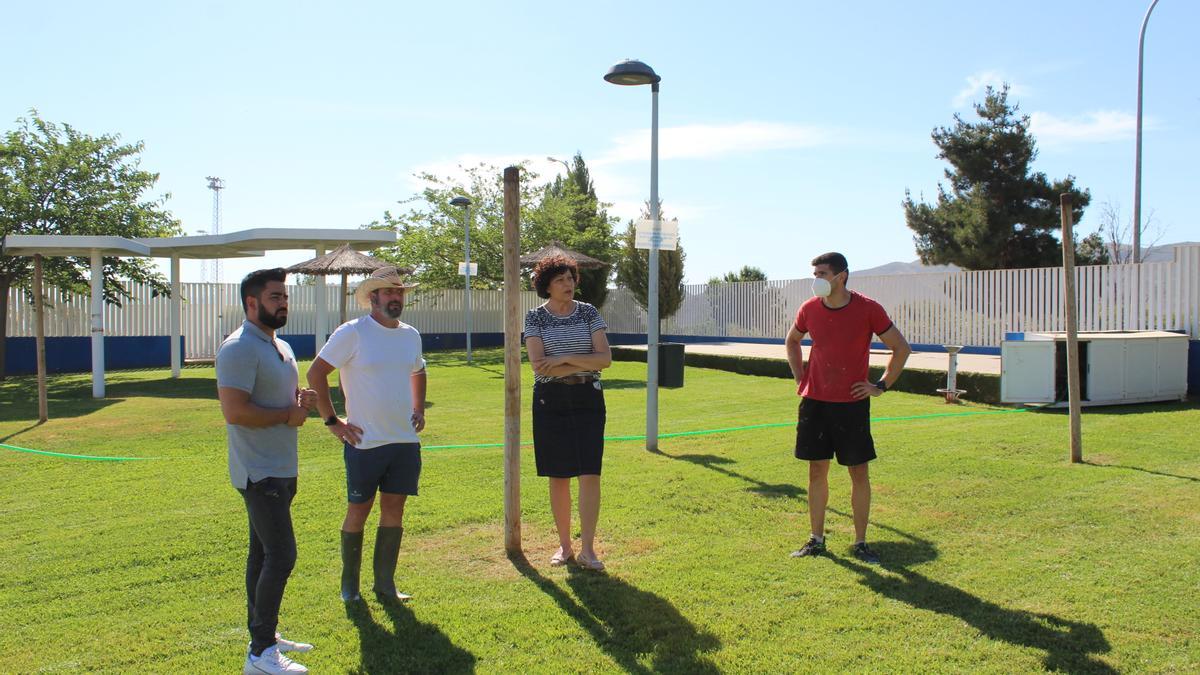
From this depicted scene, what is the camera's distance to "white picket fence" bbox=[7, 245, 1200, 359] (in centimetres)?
1502

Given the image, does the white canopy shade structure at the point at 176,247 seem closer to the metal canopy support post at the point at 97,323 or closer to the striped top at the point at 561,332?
the metal canopy support post at the point at 97,323

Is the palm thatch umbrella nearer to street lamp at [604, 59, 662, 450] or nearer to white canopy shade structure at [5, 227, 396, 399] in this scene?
white canopy shade structure at [5, 227, 396, 399]

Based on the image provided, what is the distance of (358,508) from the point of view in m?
4.29

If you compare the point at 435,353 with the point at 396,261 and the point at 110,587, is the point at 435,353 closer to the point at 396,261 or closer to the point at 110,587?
the point at 396,261

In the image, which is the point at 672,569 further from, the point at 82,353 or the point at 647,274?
the point at 647,274

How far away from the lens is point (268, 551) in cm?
352

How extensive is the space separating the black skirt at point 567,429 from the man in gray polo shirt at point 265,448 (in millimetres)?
1516

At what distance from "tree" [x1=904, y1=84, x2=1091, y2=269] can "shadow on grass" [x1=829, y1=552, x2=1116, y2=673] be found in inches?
1122

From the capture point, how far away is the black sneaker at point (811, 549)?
4.99 m

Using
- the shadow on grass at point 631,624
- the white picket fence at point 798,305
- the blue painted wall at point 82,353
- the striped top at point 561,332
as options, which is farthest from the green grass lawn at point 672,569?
the blue painted wall at point 82,353

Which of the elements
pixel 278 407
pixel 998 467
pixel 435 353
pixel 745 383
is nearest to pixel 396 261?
pixel 435 353

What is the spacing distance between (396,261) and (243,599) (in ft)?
92.7

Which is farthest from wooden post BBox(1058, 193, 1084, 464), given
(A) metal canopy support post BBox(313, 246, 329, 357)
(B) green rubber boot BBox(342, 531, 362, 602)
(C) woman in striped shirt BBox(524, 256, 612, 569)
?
(A) metal canopy support post BBox(313, 246, 329, 357)

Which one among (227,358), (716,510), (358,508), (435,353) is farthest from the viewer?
(435,353)
